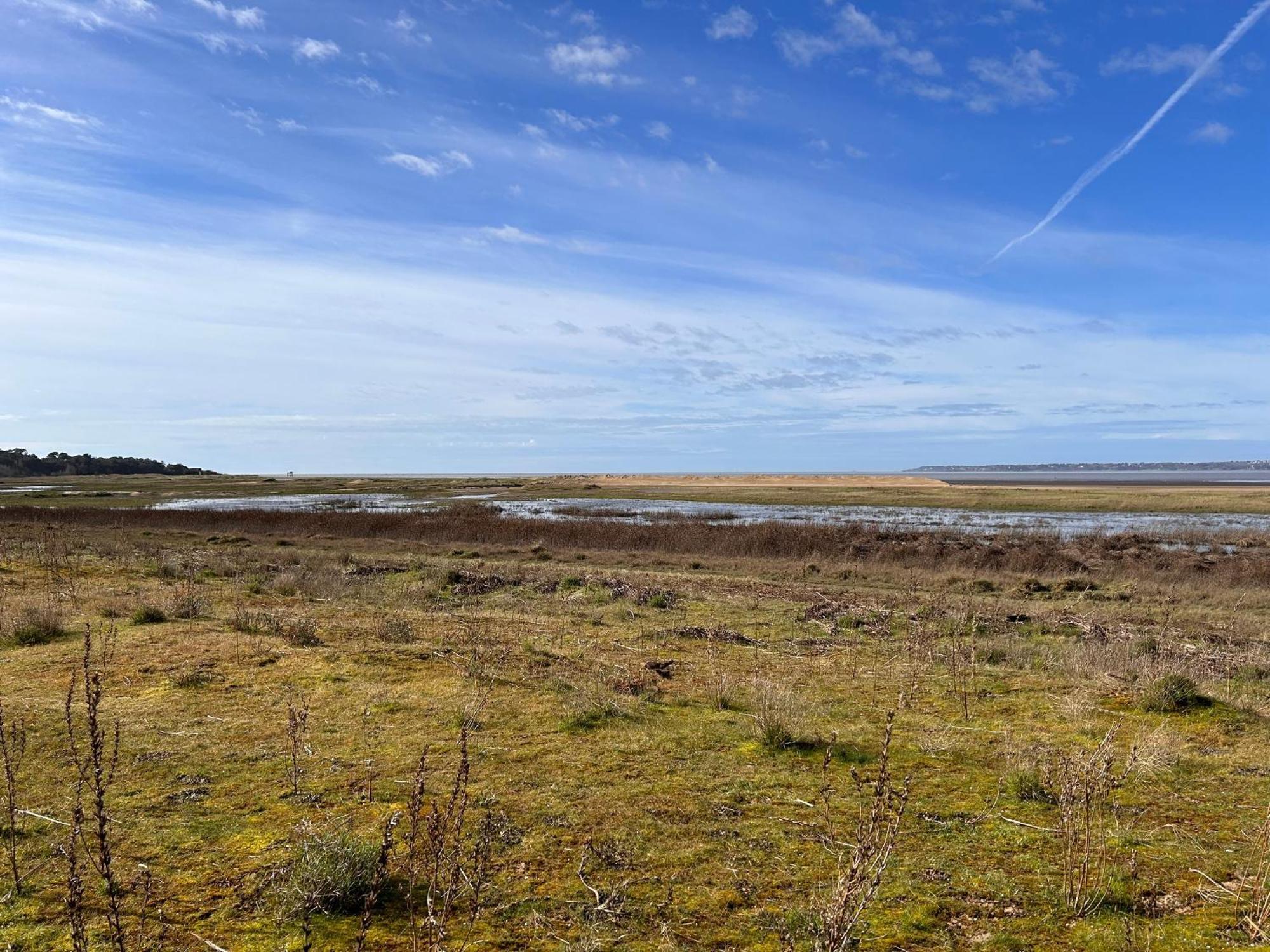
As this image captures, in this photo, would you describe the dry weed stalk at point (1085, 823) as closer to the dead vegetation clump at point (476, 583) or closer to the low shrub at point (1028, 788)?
the low shrub at point (1028, 788)

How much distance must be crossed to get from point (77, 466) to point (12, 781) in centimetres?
18026

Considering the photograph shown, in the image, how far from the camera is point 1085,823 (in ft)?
14.9

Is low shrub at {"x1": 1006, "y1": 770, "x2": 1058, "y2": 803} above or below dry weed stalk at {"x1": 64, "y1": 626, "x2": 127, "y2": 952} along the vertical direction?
below

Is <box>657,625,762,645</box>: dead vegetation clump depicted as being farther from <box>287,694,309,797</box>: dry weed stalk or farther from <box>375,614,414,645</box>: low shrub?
<box>287,694,309,797</box>: dry weed stalk

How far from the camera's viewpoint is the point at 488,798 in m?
5.13

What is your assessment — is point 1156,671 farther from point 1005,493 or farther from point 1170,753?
point 1005,493

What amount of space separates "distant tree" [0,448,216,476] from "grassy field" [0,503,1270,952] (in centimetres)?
16044

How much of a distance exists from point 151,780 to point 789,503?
221 ft

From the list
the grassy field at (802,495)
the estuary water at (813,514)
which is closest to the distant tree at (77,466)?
the grassy field at (802,495)

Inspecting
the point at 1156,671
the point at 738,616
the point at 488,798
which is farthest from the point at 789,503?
the point at 488,798

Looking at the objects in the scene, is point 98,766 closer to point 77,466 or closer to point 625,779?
point 625,779

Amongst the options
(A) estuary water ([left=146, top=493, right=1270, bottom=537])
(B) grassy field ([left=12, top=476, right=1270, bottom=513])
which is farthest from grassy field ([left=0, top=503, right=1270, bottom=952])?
(B) grassy field ([left=12, top=476, right=1270, bottom=513])

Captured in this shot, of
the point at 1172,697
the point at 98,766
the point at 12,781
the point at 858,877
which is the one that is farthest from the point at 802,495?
the point at 98,766

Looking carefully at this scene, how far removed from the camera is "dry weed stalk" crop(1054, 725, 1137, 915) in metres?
3.96
